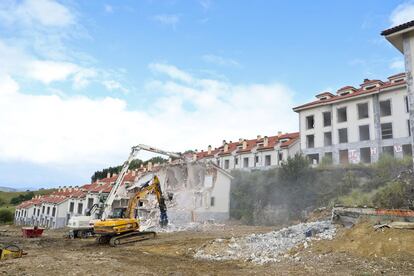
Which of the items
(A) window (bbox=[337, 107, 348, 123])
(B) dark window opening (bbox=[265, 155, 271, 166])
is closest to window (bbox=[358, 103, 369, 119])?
(A) window (bbox=[337, 107, 348, 123])

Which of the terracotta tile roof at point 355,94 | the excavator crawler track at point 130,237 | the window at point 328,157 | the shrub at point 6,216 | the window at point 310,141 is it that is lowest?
the shrub at point 6,216

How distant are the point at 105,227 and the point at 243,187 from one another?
2491cm

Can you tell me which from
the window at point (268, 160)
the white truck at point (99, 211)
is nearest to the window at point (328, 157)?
the window at point (268, 160)

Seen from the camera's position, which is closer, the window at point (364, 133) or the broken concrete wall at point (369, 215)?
the broken concrete wall at point (369, 215)

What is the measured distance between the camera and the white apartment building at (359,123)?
38625 millimetres

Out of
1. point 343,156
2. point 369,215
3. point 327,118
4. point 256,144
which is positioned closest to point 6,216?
point 256,144

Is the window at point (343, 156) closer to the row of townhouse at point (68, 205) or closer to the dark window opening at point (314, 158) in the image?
the dark window opening at point (314, 158)

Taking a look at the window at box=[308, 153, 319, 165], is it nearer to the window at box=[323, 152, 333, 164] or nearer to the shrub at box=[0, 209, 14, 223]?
the window at box=[323, 152, 333, 164]

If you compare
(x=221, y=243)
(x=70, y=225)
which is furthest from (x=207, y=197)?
(x=221, y=243)

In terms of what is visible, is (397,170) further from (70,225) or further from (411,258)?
(70,225)

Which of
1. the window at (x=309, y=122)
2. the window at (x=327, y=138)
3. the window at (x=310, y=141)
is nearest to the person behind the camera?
the window at (x=327, y=138)

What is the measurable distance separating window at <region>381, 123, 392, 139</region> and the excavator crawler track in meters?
A: 28.4

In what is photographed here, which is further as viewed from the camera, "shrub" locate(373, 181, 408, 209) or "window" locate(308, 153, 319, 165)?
"window" locate(308, 153, 319, 165)

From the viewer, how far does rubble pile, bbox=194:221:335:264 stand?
593 inches
